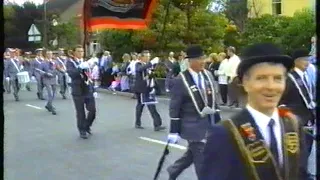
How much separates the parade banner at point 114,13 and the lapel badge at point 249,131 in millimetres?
6570

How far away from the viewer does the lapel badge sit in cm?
305

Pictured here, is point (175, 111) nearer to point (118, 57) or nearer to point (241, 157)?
point (241, 157)

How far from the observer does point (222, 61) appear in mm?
18984

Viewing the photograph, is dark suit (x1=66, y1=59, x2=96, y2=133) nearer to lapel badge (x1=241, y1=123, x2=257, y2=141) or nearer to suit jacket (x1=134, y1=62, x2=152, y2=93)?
suit jacket (x1=134, y1=62, x2=152, y2=93)

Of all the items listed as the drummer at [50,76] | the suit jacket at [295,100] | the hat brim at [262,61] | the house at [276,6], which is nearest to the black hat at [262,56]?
the hat brim at [262,61]

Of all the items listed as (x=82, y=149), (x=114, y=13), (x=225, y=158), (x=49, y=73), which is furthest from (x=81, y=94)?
(x=225, y=158)

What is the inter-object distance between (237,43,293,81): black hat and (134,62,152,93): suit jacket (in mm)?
11750

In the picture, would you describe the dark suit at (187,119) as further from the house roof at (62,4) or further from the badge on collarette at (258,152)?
the house roof at (62,4)

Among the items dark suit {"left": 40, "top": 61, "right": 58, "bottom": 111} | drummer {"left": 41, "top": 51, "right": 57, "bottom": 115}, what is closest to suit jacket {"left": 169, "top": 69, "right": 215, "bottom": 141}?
drummer {"left": 41, "top": 51, "right": 57, "bottom": 115}

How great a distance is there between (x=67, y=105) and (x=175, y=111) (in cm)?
1444

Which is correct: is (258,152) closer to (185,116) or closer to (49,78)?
(185,116)

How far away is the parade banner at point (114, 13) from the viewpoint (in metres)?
9.73

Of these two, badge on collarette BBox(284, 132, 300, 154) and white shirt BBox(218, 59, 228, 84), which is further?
white shirt BBox(218, 59, 228, 84)

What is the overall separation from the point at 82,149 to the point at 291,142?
A: 28.9 ft
